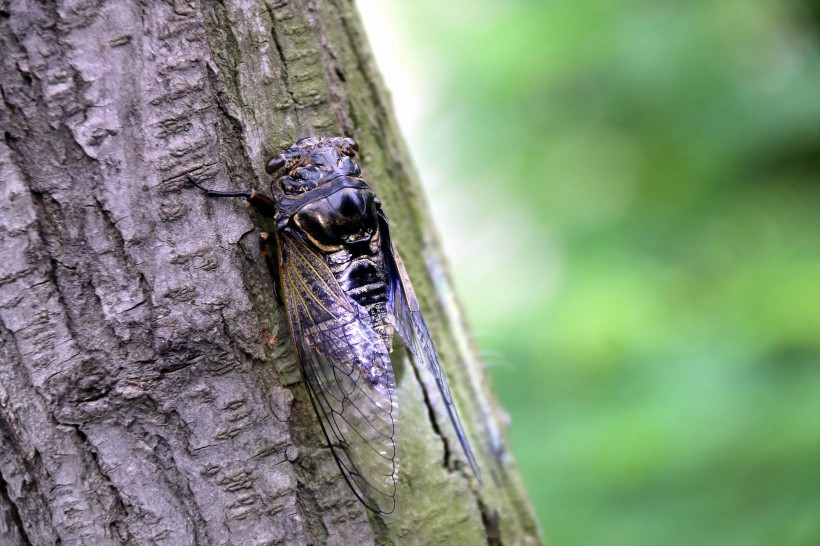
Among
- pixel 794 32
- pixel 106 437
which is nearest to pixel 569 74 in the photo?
pixel 794 32

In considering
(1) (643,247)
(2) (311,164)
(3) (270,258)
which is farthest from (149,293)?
(1) (643,247)

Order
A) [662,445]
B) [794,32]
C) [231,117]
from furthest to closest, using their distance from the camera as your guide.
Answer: [794,32], [662,445], [231,117]

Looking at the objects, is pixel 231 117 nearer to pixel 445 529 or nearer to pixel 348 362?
pixel 348 362

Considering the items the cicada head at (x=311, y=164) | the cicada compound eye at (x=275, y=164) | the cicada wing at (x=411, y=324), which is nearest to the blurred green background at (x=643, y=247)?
the cicada wing at (x=411, y=324)

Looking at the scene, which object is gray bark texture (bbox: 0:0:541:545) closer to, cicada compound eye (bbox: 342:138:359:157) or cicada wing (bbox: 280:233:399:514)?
cicada wing (bbox: 280:233:399:514)

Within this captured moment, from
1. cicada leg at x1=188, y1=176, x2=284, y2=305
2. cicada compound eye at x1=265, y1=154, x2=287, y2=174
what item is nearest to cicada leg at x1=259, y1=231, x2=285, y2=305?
cicada leg at x1=188, y1=176, x2=284, y2=305

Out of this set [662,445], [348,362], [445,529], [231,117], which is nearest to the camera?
[231,117]
